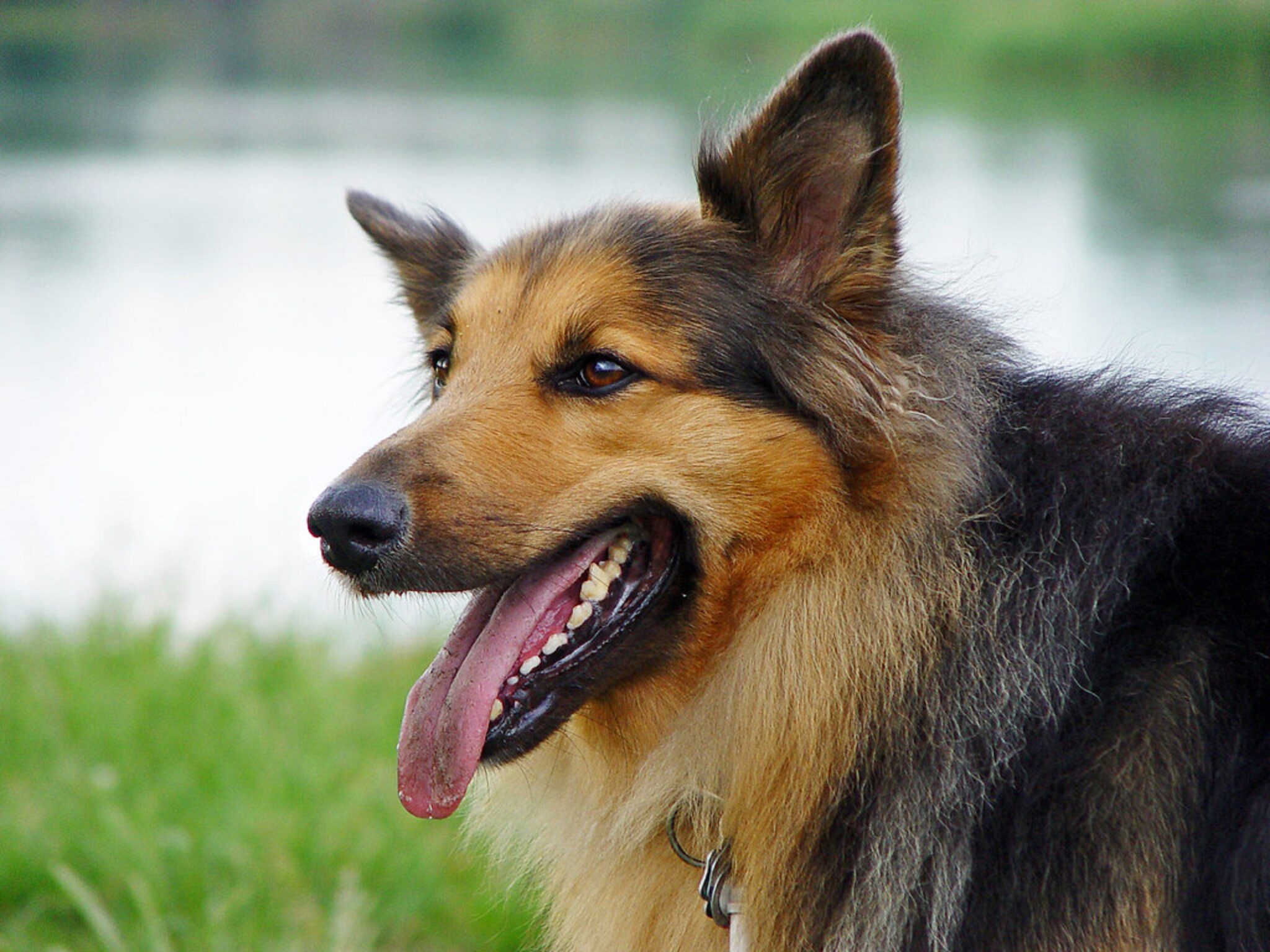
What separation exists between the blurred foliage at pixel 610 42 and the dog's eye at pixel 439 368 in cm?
1127

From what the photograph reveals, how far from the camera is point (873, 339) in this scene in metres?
3.02

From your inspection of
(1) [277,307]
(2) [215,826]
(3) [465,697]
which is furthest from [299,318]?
(3) [465,697]

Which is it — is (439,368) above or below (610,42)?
above

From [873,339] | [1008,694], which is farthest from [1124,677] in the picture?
[873,339]

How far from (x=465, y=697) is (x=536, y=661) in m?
0.17

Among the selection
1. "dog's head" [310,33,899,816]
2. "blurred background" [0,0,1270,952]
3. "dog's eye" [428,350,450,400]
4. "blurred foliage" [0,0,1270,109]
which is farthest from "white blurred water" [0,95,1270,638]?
"blurred foliage" [0,0,1270,109]

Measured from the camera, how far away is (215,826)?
4.79 m

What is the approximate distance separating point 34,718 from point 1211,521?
15.5ft

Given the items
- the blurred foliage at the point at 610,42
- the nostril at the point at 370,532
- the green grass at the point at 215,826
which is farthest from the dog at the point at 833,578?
the blurred foliage at the point at 610,42

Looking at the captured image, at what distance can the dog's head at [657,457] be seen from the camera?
2.91 metres

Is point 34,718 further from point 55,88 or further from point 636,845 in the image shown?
point 55,88

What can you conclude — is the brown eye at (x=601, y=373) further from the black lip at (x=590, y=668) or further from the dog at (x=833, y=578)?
the black lip at (x=590, y=668)

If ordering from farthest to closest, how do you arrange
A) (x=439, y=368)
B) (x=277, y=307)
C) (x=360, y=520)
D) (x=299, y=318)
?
(x=277, y=307)
(x=299, y=318)
(x=439, y=368)
(x=360, y=520)

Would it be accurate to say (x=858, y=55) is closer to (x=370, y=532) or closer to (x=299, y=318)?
(x=370, y=532)
